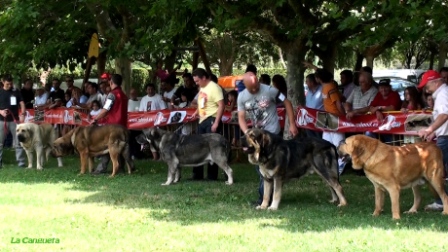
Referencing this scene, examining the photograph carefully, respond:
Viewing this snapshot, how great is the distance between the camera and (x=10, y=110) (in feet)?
54.0

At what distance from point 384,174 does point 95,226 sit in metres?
3.72

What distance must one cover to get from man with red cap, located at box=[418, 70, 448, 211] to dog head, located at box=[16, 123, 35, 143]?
9256 millimetres

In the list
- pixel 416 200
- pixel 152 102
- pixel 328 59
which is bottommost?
pixel 416 200

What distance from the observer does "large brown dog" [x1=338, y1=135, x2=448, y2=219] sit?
913cm

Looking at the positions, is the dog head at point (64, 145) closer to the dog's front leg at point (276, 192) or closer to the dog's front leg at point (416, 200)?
the dog's front leg at point (276, 192)

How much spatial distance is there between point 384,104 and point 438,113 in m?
4.35

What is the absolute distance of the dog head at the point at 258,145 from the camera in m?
9.80

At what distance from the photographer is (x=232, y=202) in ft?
35.7

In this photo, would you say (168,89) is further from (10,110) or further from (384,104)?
(384,104)

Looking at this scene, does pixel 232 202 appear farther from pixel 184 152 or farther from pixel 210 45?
pixel 210 45

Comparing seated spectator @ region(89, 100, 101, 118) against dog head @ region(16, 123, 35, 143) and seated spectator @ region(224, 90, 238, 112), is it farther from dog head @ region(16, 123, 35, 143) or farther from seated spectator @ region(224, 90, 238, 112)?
seated spectator @ region(224, 90, 238, 112)

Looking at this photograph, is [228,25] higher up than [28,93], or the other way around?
[228,25]

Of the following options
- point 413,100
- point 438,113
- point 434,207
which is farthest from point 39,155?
point 438,113

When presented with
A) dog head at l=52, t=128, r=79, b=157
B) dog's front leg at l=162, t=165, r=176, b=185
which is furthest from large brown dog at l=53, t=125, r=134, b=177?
dog's front leg at l=162, t=165, r=176, b=185
